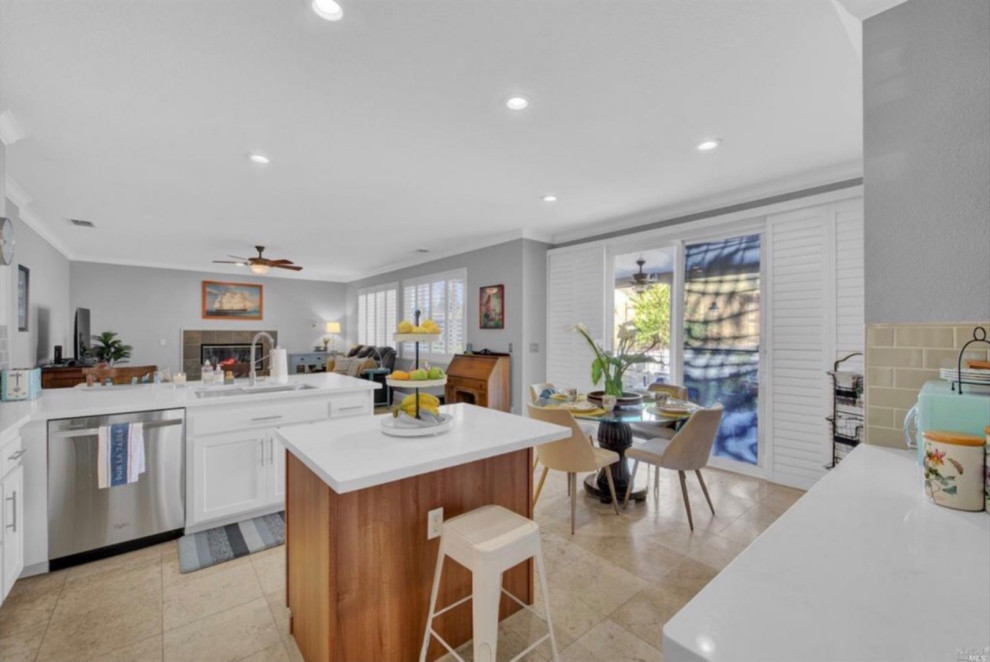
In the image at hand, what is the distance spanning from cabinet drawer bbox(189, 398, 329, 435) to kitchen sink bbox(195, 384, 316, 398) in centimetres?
14

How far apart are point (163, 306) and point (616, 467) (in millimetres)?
8286

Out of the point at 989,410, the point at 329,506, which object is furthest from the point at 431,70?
the point at 989,410

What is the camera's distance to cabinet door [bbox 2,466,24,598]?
1.86 metres

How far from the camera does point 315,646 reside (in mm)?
1527

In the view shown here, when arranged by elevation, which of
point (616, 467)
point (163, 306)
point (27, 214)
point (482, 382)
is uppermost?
point (27, 214)

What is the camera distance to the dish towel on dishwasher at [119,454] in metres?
2.30

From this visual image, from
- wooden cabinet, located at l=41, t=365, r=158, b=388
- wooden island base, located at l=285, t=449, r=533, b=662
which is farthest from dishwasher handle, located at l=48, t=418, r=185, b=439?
wooden cabinet, located at l=41, t=365, r=158, b=388

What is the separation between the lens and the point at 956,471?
0.93 metres

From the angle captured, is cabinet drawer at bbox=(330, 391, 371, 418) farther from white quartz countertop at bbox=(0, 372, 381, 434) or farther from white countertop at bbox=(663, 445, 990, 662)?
white countertop at bbox=(663, 445, 990, 662)

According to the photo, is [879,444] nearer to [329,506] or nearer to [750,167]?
[329,506]

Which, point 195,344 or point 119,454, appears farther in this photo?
point 195,344

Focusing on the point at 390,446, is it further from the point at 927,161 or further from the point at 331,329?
the point at 331,329

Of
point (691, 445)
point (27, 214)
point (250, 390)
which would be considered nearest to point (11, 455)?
point (250, 390)

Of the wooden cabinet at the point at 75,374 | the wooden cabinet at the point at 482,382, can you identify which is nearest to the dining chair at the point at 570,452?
the wooden cabinet at the point at 482,382
